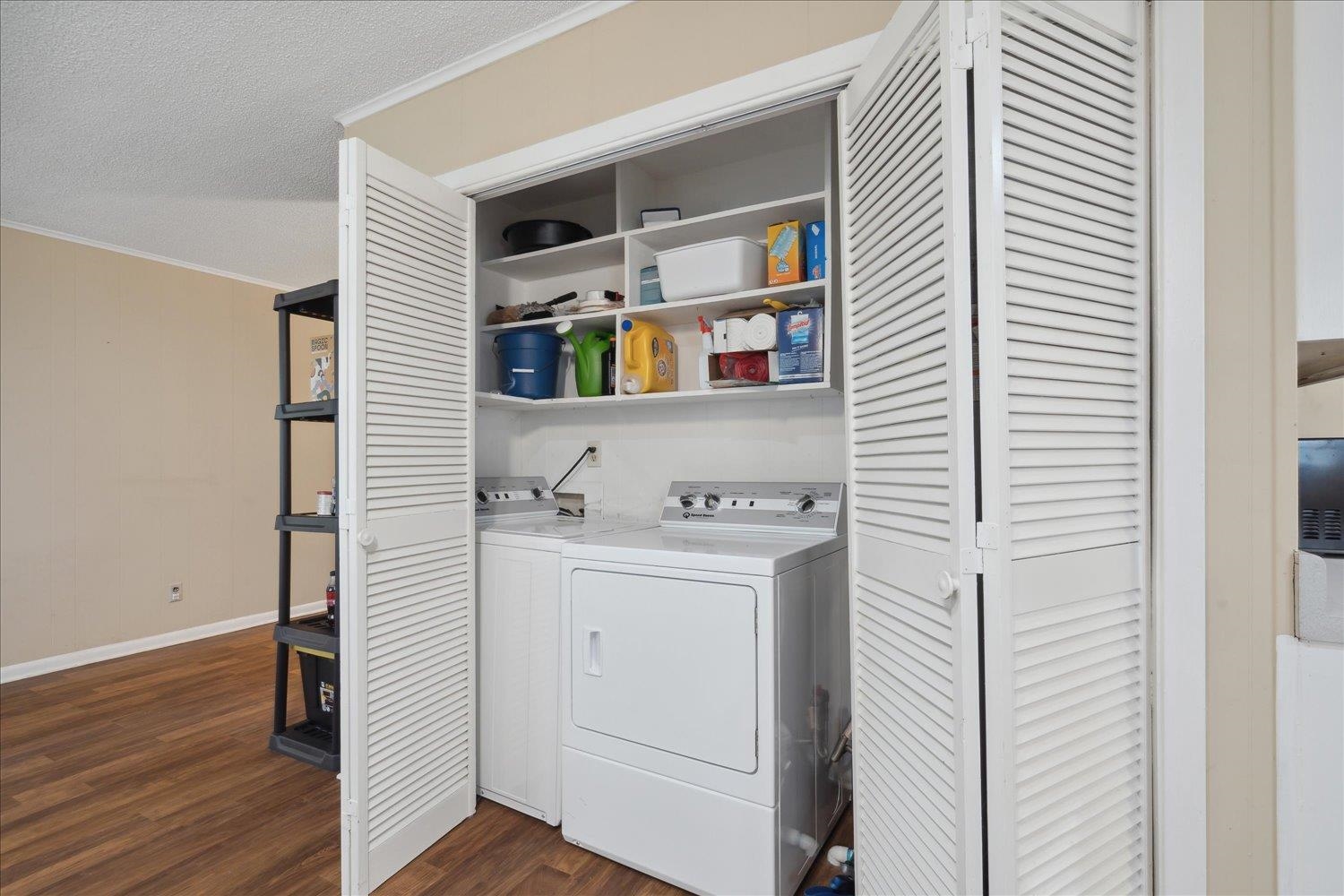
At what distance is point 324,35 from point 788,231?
1.70 metres

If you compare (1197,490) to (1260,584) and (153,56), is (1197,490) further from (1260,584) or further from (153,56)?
(153,56)

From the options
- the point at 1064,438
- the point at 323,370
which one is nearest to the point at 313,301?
the point at 323,370

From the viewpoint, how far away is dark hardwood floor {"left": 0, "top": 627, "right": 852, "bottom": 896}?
186 cm

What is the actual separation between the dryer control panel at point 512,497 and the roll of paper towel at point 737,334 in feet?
3.74

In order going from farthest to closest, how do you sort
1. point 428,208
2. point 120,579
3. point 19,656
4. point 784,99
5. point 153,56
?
point 120,579, point 19,656, point 153,56, point 428,208, point 784,99

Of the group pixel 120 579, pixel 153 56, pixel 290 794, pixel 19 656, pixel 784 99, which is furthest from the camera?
pixel 120 579

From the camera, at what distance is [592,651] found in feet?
6.32

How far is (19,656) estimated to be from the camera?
11.8 ft

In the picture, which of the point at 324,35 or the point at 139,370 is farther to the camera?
the point at 139,370

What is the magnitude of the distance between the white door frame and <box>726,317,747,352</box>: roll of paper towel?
1.17 meters

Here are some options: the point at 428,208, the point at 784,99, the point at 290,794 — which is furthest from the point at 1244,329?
the point at 290,794

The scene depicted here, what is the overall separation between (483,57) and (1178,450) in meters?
2.39

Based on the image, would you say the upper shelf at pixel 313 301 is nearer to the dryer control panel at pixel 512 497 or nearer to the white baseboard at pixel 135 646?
the dryer control panel at pixel 512 497

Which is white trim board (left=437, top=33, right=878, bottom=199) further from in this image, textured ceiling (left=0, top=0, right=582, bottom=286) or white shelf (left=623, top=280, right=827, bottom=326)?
white shelf (left=623, top=280, right=827, bottom=326)
